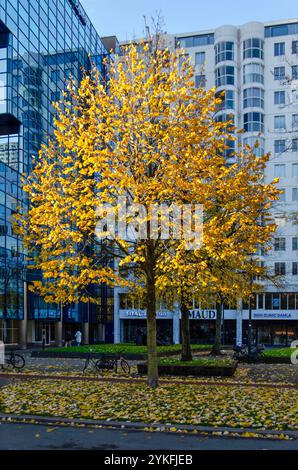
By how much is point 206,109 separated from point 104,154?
3442mm

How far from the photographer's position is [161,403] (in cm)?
1474

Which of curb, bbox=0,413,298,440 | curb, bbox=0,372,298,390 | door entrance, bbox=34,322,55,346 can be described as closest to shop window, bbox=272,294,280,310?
door entrance, bbox=34,322,55,346

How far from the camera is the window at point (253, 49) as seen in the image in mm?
73812

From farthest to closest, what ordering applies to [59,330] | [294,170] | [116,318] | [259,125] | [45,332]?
[116,318]
[259,125]
[294,170]
[59,330]
[45,332]

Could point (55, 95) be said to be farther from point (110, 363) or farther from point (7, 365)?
point (110, 363)

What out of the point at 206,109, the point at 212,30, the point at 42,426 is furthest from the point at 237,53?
the point at 42,426

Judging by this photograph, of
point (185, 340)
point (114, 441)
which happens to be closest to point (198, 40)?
point (185, 340)

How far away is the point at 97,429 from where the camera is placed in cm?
1209

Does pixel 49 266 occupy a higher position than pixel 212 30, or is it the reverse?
pixel 212 30

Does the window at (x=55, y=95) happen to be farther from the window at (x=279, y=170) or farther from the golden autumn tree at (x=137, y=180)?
the golden autumn tree at (x=137, y=180)

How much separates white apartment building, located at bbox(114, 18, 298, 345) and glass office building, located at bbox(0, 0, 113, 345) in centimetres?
1326

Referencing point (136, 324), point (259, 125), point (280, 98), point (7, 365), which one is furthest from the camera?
point (136, 324)

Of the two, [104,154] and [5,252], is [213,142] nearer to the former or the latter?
[104,154]

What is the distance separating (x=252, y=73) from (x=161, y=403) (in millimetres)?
65369
